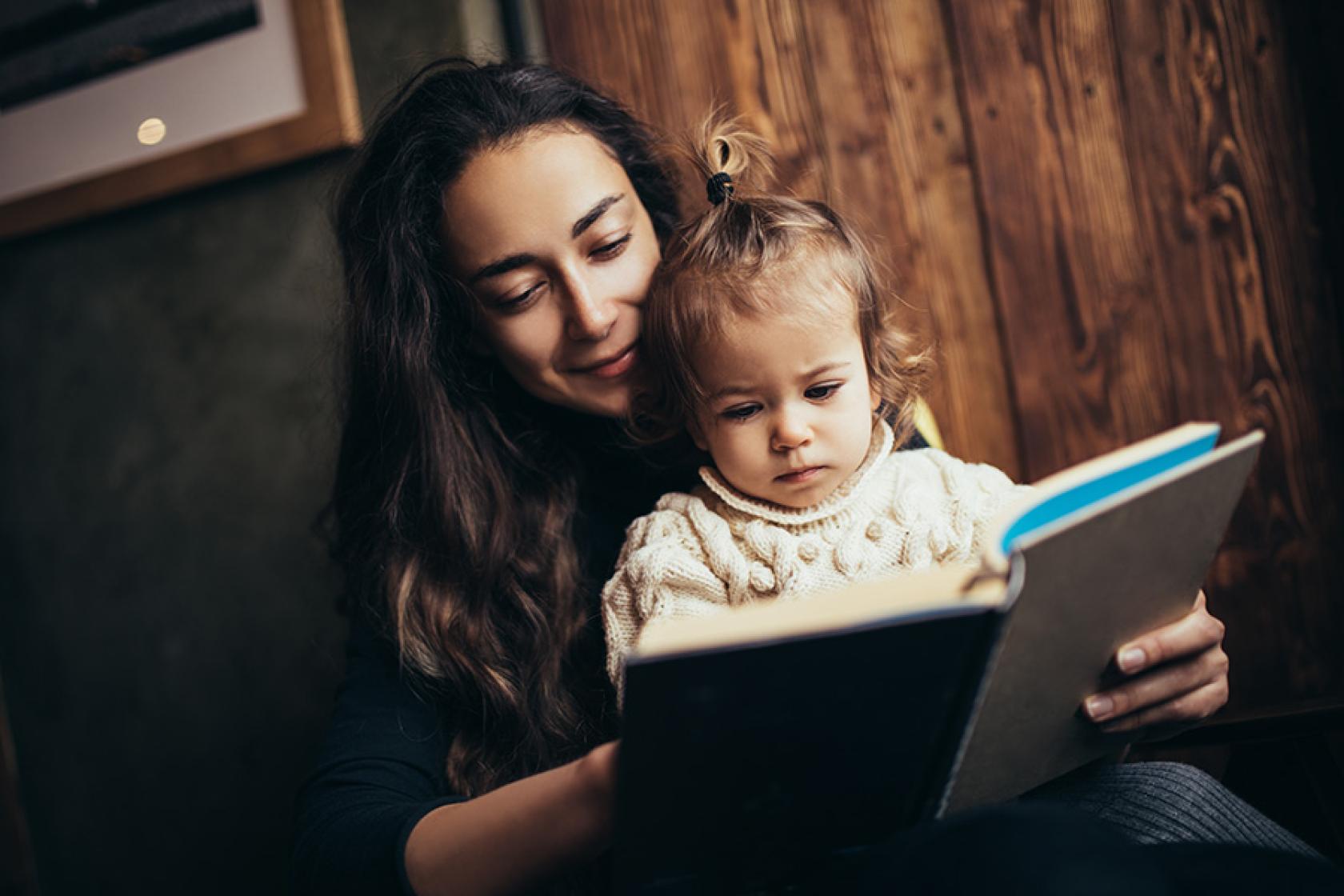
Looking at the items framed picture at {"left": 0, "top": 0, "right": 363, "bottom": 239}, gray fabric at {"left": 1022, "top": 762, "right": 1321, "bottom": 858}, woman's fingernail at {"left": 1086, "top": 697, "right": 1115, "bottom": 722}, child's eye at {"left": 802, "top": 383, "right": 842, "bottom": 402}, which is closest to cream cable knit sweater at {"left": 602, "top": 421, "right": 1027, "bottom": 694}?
child's eye at {"left": 802, "top": 383, "right": 842, "bottom": 402}

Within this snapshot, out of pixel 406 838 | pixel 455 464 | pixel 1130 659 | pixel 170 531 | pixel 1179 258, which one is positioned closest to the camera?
pixel 1130 659

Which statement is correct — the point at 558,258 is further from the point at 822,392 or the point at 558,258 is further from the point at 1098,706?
the point at 1098,706

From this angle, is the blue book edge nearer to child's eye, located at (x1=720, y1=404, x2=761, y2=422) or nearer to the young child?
the young child

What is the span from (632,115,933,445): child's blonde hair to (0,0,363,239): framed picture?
3.26 ft

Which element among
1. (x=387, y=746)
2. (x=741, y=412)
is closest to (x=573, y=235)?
(x=741, y=412)

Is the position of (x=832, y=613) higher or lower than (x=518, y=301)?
lower

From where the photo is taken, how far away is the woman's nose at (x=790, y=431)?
1.11m

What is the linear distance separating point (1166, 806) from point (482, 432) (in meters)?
1.05

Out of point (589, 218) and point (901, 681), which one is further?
point (589, 218)

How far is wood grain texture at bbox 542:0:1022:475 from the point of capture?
1795mm

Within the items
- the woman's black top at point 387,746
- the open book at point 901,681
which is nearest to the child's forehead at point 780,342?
the woman's black top at point 387,746

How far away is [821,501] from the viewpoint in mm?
1163

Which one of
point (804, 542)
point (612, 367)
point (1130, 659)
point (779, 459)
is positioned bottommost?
point (1130, 659)

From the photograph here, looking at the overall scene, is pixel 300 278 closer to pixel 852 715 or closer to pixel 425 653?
pixel 425 653
